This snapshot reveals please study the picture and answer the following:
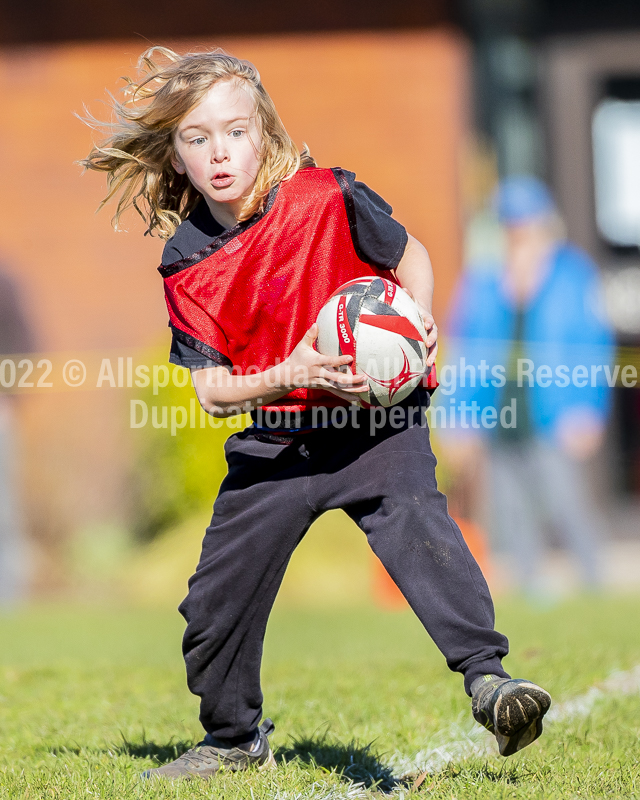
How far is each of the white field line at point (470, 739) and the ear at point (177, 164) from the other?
2134 millimetres

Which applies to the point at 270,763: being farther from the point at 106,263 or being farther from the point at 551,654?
the point at 106,263

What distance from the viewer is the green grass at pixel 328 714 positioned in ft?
11.5

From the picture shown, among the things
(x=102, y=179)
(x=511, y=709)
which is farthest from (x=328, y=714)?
(x=102, y=179)

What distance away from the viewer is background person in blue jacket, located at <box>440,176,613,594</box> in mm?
8945

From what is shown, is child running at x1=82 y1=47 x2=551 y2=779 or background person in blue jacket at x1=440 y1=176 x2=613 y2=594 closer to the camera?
child running at x1=82 y1=47 x2=551 y2=779

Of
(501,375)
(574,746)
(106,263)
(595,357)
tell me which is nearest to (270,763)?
(574,746)

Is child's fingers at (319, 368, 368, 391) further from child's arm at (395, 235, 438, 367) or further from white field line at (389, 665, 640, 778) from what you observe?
white field line at (389, 665, 640, 778)

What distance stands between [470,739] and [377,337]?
1679 mm

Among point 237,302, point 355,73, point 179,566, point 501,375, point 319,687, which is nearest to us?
point 237,302

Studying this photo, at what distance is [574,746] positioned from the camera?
3955mm

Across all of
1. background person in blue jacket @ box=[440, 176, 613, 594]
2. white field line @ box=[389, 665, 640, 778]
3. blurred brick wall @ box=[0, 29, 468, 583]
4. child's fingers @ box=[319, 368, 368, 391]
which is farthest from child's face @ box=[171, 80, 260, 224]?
blurred brick wall @ box=[0, 29, 468, 583]

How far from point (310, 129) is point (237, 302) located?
8917 mm

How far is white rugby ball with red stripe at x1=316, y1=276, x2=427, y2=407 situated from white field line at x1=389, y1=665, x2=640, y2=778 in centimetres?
128

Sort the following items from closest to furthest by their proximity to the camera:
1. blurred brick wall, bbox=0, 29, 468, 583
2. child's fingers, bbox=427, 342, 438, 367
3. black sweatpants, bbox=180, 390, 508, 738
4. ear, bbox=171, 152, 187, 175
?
black sweatpants, bbox=180, 390, 508, 738, child's fingers, bbox=427, 342, 438, 367, ear, bbox=171, 152, 187, 175, blurred brick wall, bbox=0, 29, 468, 583
